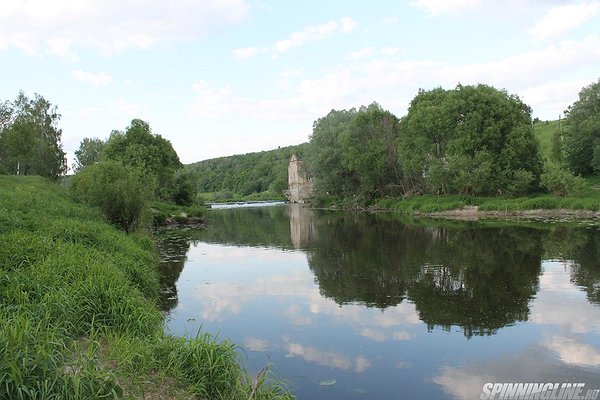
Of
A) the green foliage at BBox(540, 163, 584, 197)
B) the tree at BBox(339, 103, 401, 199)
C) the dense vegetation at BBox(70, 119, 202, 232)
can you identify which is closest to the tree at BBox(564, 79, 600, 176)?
the green foliage at BBox(540, 163, 584, 197)

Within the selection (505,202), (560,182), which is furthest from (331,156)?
(560,182)

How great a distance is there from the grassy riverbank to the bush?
36.0 feet

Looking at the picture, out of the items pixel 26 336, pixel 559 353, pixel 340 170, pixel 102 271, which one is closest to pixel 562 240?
pixel 559 353

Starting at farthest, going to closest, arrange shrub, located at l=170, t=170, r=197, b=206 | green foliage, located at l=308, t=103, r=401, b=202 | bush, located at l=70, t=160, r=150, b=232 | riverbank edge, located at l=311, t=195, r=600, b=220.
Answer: green foliage, located at l=308, t=103, r=401, b=202, shrub, located at l=170, t=170, r=197, b=206, riverbank edge, located at l=311, t=195, r=600, b=220, bush, located at l=70, t=160, r=150, b=232

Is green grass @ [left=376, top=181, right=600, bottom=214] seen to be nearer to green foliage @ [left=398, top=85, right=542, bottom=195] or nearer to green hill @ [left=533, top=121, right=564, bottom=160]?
green foliage @ [left=398, top=85, right=542, bottom=195]

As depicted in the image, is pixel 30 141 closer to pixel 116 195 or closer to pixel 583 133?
pixel 116 195

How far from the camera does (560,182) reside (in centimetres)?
4116

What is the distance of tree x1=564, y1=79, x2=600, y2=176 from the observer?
5222cm

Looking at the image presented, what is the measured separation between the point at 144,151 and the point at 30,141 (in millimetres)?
11231

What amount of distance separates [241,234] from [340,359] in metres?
27.9

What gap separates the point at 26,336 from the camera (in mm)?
5914

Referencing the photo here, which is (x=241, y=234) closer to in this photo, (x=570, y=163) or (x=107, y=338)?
(x=107, y=338)

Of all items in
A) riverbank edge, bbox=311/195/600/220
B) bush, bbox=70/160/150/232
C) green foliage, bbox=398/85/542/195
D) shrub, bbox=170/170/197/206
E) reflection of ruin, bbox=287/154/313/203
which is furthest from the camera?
reflection of ruin, bbox=287/154/313/203

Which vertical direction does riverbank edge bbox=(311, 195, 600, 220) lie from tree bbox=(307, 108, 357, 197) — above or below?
below
